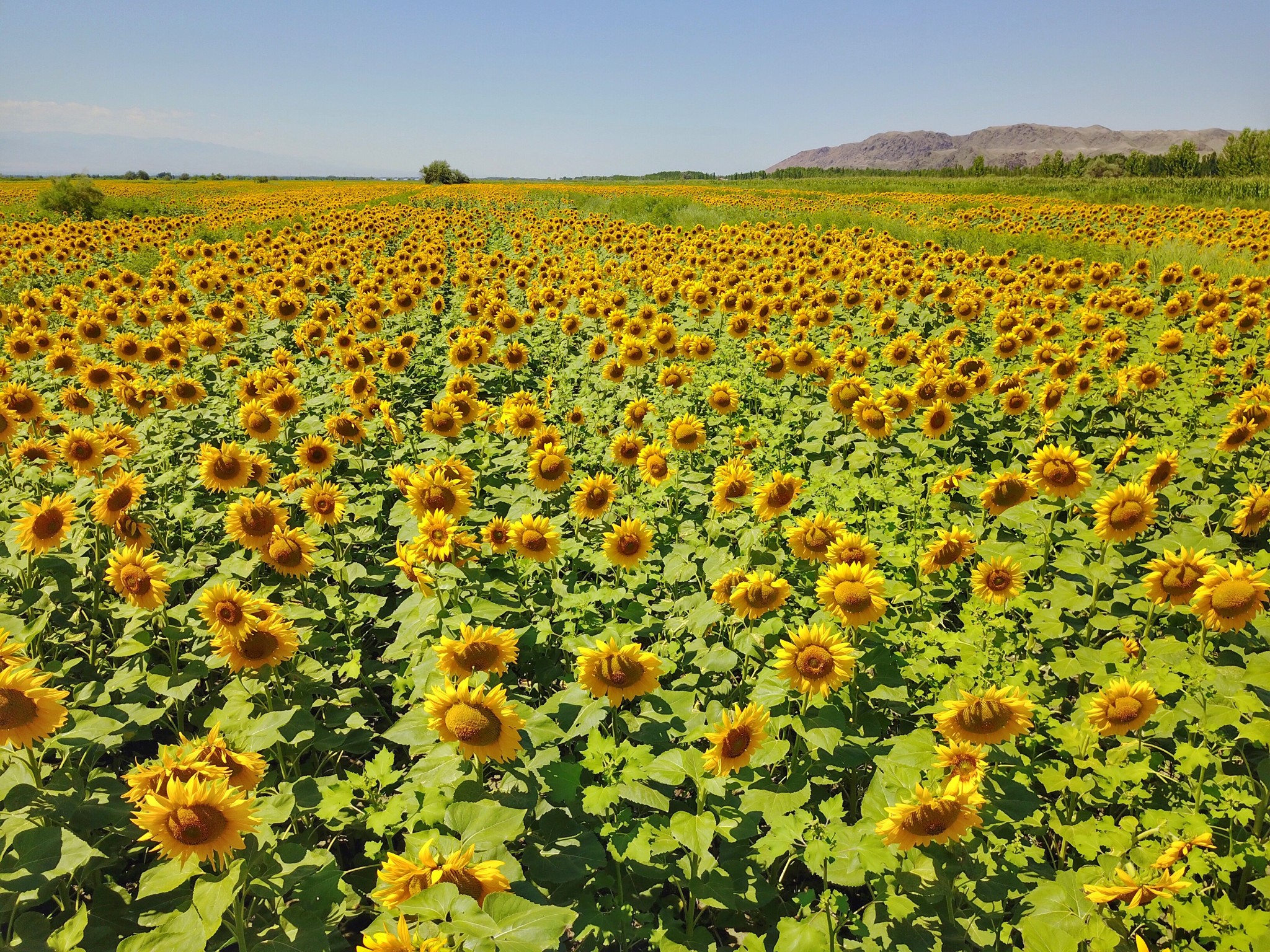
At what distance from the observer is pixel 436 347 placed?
9.45 meters

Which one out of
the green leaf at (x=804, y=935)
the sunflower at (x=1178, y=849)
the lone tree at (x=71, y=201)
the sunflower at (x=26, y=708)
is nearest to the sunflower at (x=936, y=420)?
the sunflower at (x=1178, y=849)

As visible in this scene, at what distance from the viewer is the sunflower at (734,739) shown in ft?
7.96

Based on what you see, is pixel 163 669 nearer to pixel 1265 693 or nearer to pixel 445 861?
pixel 445 861

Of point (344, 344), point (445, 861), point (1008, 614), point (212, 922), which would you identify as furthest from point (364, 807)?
Answer: point (344, 344)

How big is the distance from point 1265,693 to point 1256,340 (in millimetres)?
9334

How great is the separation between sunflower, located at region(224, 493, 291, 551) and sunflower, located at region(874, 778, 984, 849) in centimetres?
338

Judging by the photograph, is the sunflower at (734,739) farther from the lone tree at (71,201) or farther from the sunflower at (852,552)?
the lone tree at (71,201)

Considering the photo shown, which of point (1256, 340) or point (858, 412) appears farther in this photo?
point (1256, 340)

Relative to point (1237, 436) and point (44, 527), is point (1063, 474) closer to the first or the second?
point (1237, 436)

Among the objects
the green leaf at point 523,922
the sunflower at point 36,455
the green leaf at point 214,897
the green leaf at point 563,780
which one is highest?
the sunflower at point 36,455

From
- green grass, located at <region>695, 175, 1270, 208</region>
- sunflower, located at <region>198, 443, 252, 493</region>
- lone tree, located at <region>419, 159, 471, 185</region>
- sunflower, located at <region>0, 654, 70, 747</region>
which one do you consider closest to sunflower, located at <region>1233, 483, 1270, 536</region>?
sunflower, located at <region>0, 654, 70, 747</region>

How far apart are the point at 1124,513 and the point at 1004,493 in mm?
618

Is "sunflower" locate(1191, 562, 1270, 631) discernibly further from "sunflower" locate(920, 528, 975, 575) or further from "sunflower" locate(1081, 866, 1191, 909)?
"sunflower" locate(1081, 866, 1191, 909)

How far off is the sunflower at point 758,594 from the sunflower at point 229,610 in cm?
226
